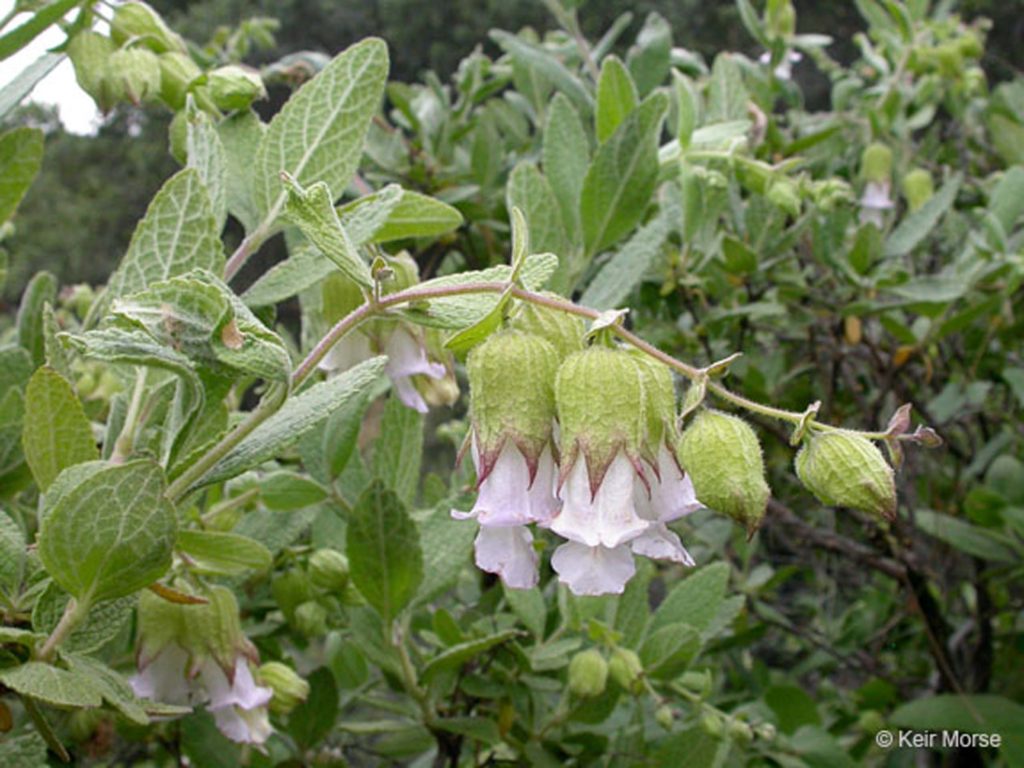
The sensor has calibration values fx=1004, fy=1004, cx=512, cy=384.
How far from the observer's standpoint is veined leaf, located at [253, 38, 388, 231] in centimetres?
82

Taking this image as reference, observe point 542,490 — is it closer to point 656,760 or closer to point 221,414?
point 221,414

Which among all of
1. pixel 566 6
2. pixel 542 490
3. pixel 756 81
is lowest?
pixel 756 81

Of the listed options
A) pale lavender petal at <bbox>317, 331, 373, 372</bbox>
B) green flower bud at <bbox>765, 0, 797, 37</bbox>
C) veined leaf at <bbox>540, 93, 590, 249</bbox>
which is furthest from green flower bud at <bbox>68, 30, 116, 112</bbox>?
green flower bud at <bbox>765, 0, 797, 37</bbox>

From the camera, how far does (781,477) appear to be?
2102 mm

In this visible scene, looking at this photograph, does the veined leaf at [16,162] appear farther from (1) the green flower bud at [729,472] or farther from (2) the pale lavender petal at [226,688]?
(1) the green flower bud at [729,472]

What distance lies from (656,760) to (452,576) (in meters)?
0.34

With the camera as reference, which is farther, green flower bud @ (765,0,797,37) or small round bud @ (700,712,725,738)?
green flower bud @ (765,0,797,37)

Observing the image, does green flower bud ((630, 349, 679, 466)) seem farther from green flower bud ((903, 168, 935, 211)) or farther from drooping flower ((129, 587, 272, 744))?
green flower bud ((903, 168, 935, 211))

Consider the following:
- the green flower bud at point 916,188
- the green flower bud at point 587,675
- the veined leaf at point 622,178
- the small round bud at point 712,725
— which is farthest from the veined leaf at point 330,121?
the green flower bud at point 916,188

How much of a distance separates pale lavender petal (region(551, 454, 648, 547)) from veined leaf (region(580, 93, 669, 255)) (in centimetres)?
51

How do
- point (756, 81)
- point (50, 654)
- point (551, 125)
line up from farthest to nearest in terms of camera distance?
point (756, 81) → point (551, 125) → point (50, 654)

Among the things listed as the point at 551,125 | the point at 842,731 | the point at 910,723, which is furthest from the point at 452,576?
the point at 842,731

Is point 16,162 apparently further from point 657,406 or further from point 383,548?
point 657,406

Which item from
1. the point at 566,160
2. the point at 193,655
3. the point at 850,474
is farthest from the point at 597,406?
the point at 566,160
